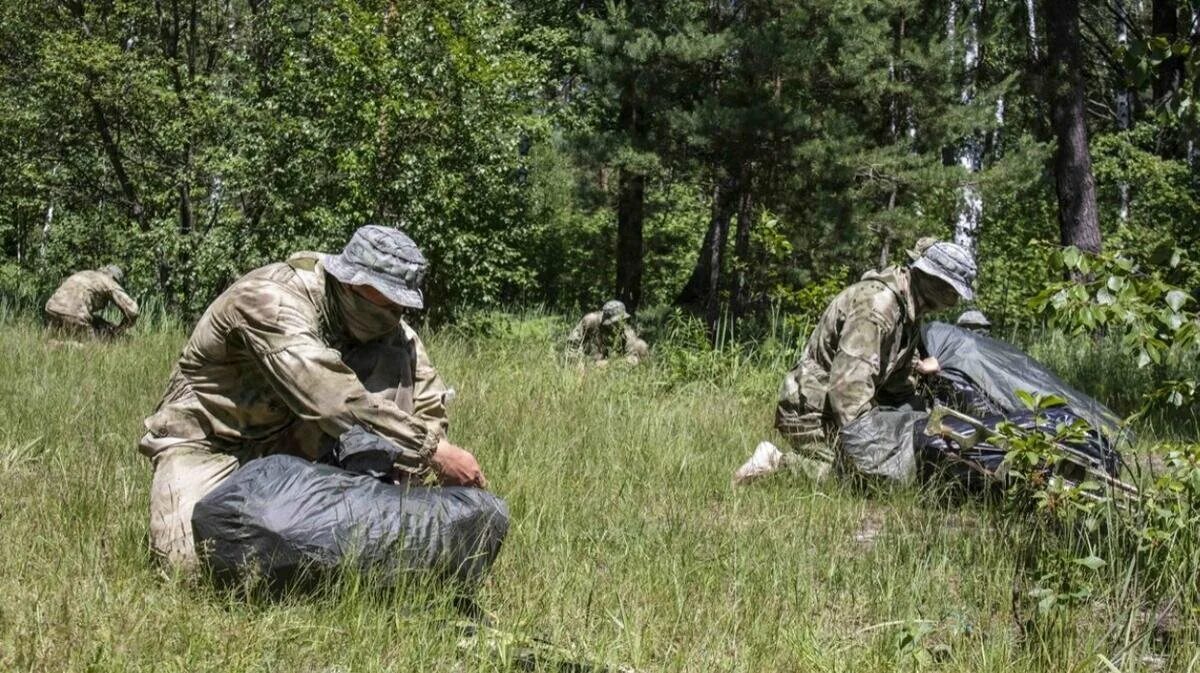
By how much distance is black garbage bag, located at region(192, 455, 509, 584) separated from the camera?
3160mm

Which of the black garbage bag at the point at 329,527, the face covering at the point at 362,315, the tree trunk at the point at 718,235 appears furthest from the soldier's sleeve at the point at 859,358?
the tree trunk at the point at 718,235

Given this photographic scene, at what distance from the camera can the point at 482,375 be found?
7.66 m

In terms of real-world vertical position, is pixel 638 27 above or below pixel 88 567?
above

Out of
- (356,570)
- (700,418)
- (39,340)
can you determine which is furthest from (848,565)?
(39,340)

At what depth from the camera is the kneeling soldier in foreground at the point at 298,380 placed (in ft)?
11.4

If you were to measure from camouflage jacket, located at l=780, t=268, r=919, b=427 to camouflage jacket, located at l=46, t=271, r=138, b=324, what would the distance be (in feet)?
24.4

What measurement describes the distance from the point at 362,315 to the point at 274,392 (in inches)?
16.1

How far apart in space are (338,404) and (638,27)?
11889mm

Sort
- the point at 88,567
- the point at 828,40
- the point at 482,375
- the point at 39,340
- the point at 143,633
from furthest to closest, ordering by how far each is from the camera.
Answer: the point at 828,40 < the point at 39,340 < the point at 482,375 < the point at 88,567 < the point at 143,633

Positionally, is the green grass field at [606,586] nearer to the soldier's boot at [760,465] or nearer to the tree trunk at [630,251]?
the soldier's boot at [760,465]

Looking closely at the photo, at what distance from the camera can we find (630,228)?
18.1m

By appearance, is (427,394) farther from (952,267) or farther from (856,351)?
(952,267)

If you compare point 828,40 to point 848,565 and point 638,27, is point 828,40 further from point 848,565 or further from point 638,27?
point 848,565

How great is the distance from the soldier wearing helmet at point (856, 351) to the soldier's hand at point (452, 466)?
5.43 feet
